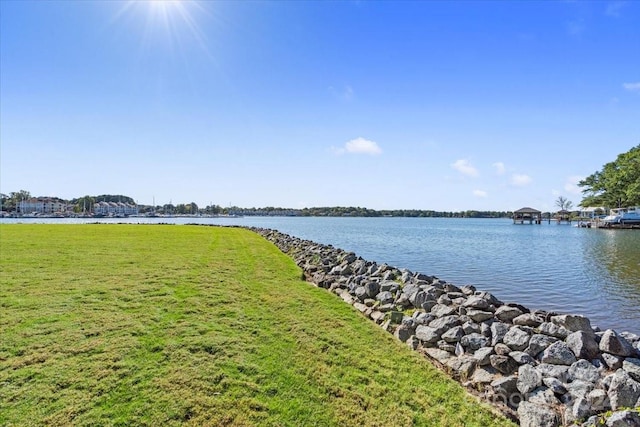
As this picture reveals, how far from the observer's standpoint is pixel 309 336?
5.61m

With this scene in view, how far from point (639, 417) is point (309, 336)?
3.72 m

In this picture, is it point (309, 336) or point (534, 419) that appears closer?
point (534, 419)

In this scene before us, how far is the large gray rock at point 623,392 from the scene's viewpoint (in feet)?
12.0

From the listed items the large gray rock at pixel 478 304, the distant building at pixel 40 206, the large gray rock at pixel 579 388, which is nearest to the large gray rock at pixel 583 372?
the large gray rock at pixel 579 388

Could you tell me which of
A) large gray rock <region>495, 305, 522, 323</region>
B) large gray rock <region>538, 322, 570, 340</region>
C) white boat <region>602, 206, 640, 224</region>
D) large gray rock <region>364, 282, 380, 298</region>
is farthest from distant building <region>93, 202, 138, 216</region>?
large gray rock <region>538, 322, 570, 340</region>

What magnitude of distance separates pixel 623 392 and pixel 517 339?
1466mm

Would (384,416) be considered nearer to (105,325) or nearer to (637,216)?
(105,325)

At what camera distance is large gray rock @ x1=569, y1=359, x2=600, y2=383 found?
13.9ft

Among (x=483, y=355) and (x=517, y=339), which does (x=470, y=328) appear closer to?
(x=517, y=339)

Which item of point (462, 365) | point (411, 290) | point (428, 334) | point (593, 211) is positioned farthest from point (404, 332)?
point (593, 211)

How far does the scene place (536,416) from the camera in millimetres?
3682

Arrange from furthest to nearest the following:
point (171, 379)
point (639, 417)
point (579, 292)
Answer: point (579, 292), point (171, 379), point (639, 417)

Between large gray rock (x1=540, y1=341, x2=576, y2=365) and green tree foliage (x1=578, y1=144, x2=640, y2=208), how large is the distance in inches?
2419

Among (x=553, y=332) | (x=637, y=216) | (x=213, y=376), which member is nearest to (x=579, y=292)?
(x=553, y=332)
